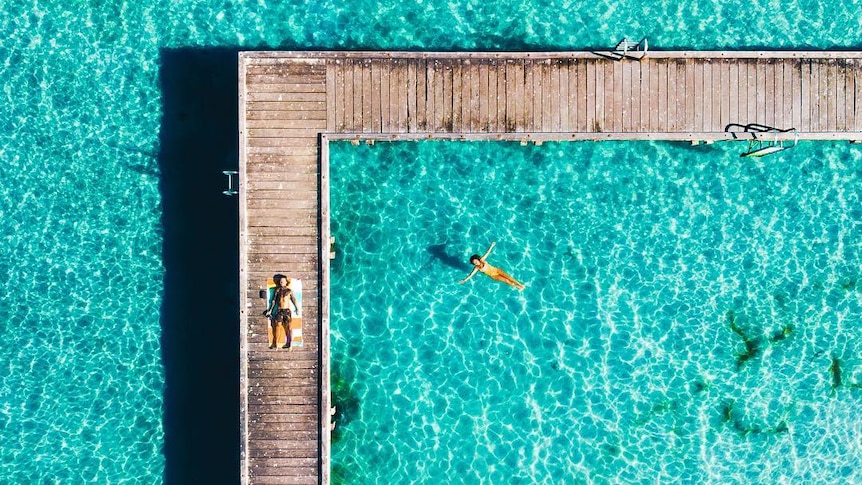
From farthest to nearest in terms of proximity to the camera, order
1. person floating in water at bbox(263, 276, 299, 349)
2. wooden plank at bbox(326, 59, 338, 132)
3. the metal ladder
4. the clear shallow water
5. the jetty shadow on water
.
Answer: the jetty shadow on water, the clear shallow water, wooden plank at bbox(326, 59, 338, 132), person floating in water at bbox(263, 276, 299, 349), the metal ladder

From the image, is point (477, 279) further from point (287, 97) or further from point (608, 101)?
point (287, 97)

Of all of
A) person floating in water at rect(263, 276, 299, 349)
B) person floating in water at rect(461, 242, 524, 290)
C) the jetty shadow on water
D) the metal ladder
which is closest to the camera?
the metal ladder

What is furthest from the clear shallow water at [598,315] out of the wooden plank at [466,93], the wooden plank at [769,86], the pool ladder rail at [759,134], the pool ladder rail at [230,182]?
the pool ladder rail at [230,182]

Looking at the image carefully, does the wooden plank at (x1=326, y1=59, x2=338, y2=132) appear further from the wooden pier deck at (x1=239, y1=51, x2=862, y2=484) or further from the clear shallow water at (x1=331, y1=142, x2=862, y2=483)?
the clear shallow water at (x1=331, y1=142, x2=862, y2=483)

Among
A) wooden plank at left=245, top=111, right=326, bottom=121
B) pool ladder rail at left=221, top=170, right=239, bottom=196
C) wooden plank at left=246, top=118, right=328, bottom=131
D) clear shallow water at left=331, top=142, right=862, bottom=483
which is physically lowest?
clear shallow water at left=331, top=142, right=862, bottom=483

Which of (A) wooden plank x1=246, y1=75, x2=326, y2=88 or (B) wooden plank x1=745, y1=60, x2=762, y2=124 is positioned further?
(B) wooden plank x1=745, y1=60, x2=762, y2=124

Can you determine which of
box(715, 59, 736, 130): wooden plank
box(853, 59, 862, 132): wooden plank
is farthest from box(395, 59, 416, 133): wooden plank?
box(853, 59, 862, 132): wooden plank

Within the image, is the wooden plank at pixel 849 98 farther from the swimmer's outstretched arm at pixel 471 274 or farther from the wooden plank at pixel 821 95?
the swimmer's outstretched arm at pixel 471 274

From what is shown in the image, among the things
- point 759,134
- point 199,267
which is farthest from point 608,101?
point 199,267
